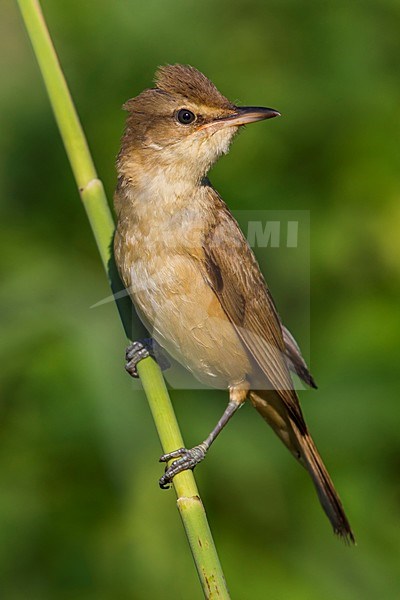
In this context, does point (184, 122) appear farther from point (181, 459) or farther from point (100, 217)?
point (181, 459)

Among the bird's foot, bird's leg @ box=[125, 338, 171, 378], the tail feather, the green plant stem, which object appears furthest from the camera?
the tail feather

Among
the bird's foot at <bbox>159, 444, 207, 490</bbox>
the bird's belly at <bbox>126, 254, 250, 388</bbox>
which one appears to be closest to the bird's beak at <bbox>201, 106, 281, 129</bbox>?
the bird's belly at <bbox>126, 254, 250, 388</bbox>

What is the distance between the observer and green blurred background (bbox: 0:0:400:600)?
350 centimetres

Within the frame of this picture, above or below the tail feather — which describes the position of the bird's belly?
above

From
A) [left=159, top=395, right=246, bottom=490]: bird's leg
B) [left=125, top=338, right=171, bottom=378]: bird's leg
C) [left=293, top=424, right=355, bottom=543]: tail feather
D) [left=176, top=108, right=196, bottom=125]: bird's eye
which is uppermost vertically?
[left=176, top=108, right=196, bottom=125]: bird's eye

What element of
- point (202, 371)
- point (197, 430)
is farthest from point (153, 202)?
point (197, 430)

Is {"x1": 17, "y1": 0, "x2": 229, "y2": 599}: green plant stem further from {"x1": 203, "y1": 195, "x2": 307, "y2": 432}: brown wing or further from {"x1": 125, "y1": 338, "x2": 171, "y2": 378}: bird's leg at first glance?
{"x1": 203, "y1": 195, "x2": 307, "y2": 432}: brown wing

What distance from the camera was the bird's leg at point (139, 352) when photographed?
3160 mm

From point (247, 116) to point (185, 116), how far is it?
0.80 ft

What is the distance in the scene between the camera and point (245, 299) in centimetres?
338

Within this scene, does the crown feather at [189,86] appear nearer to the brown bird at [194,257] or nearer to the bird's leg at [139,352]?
the brown bird at [194,257]

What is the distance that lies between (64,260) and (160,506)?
1062 millimetres

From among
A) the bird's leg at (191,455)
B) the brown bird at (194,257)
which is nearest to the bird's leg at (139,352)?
the brown bird at (194,257)

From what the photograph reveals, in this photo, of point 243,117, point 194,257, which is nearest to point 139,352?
point 194,257
